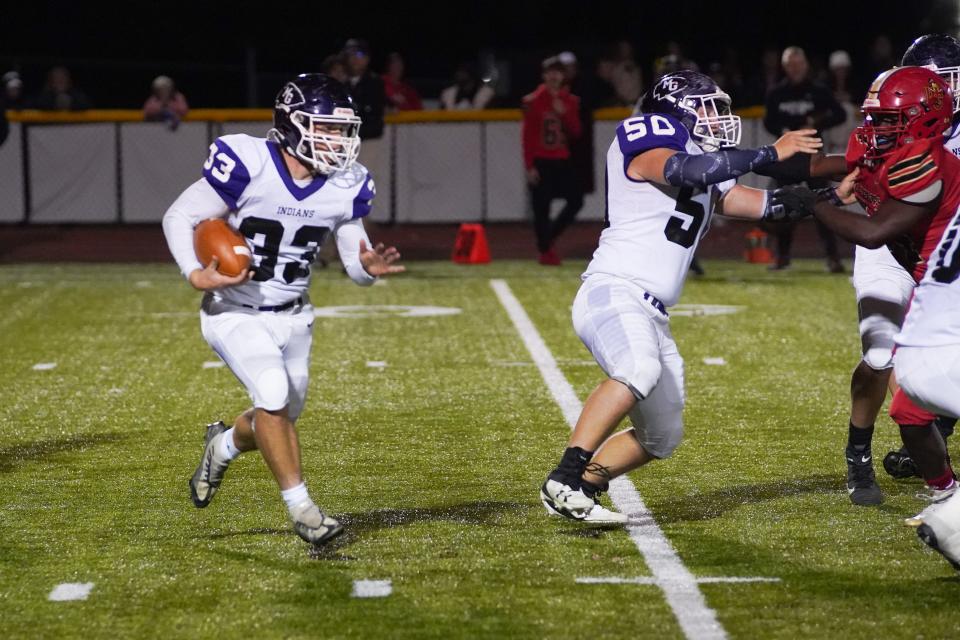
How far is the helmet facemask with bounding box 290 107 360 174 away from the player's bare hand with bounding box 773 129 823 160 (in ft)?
4.05

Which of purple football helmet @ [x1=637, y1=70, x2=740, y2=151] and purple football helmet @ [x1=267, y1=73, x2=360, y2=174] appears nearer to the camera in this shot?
purple football helmet @ [x1=267, y1=73, x2=360, y2=174]

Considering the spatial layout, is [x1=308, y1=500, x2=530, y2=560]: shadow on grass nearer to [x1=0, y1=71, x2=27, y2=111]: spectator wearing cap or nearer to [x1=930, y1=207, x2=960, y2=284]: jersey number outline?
[x1=930, y1=207, x2=960, y2=284]: jersey number outline

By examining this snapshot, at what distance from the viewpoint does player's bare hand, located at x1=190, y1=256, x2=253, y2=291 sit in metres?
4.59

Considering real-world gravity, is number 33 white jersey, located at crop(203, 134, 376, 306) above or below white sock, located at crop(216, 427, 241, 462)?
above

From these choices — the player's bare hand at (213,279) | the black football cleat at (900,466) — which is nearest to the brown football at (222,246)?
the player's bare hand at (213,279)

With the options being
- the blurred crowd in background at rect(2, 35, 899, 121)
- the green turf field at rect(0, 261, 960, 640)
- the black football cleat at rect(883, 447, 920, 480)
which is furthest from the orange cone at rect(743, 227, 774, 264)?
the black football cleat at rect(883, 447, 920, 480)

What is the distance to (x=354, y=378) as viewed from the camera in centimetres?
801

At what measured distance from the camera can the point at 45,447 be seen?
20.5 ft

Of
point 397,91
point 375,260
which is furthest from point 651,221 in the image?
point 397,91

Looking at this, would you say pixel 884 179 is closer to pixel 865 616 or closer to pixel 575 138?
pixel 865 616

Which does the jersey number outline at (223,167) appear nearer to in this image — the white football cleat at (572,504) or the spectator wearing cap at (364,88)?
the white football cleat at (572,504)

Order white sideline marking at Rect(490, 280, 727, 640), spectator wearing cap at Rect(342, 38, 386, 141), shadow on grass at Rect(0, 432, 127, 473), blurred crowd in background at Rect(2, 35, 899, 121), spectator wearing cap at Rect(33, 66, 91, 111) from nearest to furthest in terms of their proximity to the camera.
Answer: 1. white sideline marking at Rect(490, 280, 727, 640)
2. shadow on grass at Rect(0, 432, 127, 473)
3. spectator wearing cap at Rect(342, 38, 386, 141)
4. blurred crowd in background at Rect(2, 35, 899, 121)
5. spectator wearing cap at Rect(33, 66, 91, 111)

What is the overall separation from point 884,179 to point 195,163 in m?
13.8

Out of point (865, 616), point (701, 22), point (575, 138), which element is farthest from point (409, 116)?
point (865, 616)
